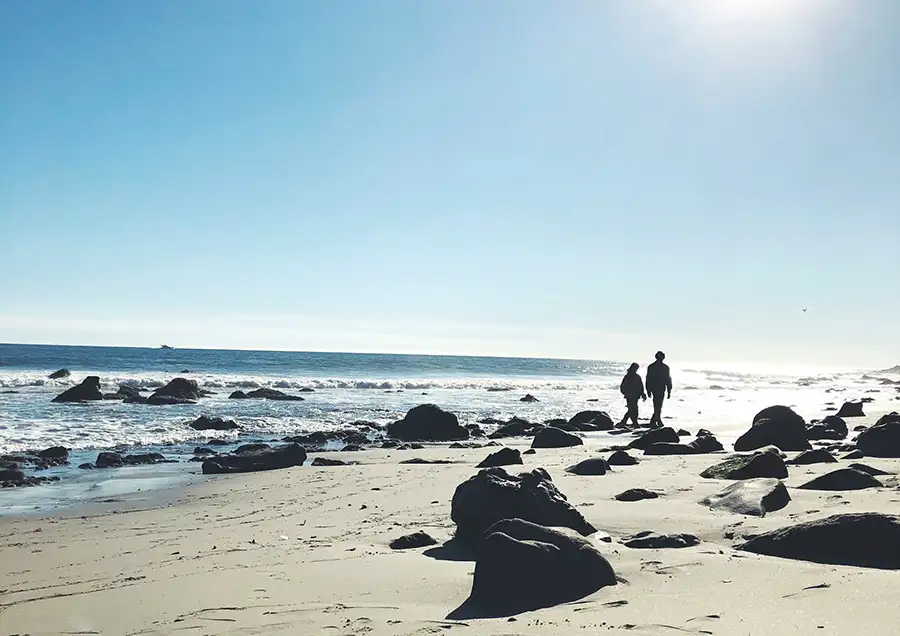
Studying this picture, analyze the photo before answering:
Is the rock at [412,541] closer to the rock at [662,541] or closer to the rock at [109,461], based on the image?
the rock at [662,541]

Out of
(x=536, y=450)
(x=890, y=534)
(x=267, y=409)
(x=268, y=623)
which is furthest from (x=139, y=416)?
(x=890, y=534)

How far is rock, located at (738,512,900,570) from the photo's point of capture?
4.81 meters

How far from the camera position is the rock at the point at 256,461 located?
1313 centimetres

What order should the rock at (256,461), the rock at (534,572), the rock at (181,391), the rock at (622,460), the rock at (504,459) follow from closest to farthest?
the rock at (534,572) → the rock at (622,460) → the rock at (504,459) → the rock at (256,461) → the rock at (181,391)

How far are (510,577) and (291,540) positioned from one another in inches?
126

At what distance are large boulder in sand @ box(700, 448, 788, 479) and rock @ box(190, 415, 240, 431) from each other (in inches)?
616

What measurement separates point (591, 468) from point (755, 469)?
7.52 feet

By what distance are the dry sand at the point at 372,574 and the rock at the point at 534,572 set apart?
13cm

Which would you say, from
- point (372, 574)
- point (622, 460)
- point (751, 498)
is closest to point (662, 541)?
point (751, 498)

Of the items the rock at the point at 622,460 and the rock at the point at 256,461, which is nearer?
the rock at the point at 622,460

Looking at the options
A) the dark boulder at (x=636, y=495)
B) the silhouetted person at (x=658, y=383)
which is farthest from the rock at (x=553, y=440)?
the dark boulder at (x=636, y=495)

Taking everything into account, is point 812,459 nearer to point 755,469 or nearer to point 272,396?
point 755,469

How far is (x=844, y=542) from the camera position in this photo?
16.3 feet

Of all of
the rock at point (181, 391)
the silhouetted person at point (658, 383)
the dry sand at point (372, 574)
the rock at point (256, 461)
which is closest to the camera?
the dry sand at point (372, 574)
